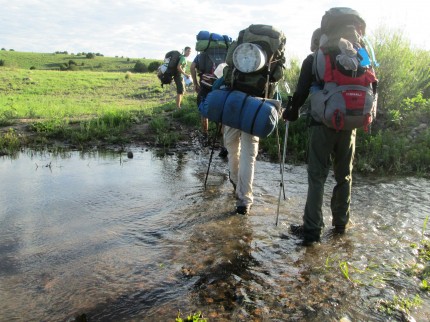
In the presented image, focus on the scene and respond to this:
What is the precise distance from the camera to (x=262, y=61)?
450 centimetres

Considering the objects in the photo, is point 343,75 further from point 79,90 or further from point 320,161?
point 79,90

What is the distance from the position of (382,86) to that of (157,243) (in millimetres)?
7055

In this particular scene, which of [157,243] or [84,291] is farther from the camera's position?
[157,243]

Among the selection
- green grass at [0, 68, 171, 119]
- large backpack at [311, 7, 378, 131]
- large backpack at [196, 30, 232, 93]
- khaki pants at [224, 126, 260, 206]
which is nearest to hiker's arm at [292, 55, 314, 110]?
large backpack at [311, 7, 378, 131]

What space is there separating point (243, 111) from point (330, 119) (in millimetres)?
1085

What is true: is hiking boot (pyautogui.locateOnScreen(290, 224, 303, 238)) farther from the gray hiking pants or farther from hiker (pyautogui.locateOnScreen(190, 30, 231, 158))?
hiker (pyautogui.locateOnScreen(190, 30, 231, 158))

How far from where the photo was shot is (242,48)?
4523 millimetres

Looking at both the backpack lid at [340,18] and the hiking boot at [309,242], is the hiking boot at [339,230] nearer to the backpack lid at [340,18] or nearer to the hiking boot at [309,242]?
the hiking boot at [309,242]

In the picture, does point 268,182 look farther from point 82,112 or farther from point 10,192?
point 82,112

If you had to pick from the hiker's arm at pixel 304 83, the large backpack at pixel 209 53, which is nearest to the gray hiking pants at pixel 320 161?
the hiker's arm at pixel 304 83

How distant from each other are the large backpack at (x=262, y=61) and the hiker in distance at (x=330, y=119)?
0.57 m

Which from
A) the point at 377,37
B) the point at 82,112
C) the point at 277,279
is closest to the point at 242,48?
the point at 277,279

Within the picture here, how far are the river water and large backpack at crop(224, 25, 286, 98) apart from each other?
1.70 metres

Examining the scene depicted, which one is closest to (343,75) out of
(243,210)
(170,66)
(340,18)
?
(340,18)
